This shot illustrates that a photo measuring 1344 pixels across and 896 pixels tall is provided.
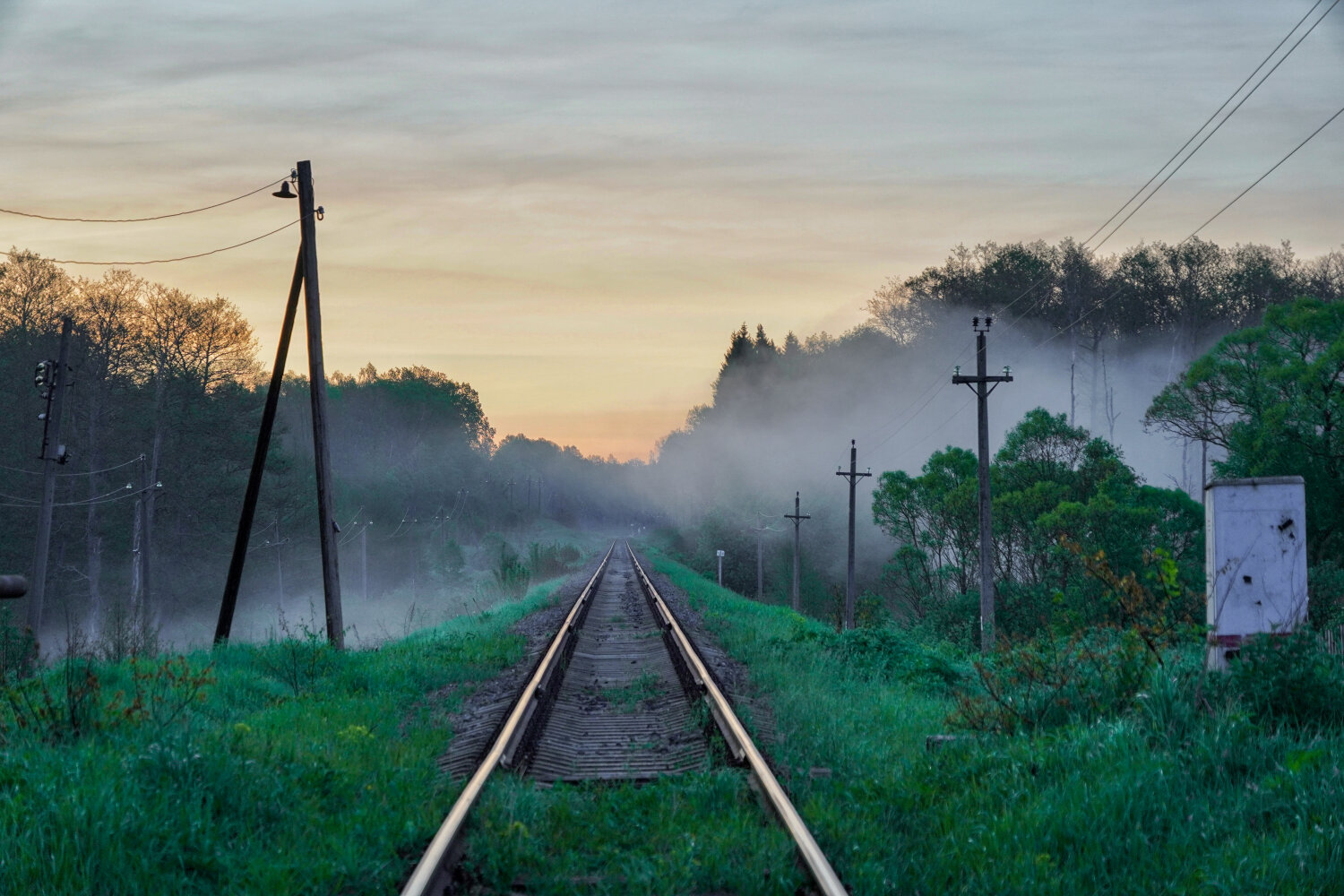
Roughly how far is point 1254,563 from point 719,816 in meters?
3.96

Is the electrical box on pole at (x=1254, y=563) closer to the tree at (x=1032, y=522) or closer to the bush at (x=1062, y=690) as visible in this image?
the bush at (x=1062, y=690)

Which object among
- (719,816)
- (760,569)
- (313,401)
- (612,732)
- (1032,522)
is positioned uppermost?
(313,401)

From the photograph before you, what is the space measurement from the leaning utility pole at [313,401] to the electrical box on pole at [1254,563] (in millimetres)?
12029

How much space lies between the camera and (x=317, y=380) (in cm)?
1499

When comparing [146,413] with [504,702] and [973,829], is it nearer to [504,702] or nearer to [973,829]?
[504,702]

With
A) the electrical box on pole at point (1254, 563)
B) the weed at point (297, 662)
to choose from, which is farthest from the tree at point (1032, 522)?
the electrical box on pole at point (1254, 563)

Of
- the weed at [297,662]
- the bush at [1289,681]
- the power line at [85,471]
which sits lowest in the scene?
the weed at [297,662]

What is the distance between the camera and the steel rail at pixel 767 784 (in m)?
4.52

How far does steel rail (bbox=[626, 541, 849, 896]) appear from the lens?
4516 mm

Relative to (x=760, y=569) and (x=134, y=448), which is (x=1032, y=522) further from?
(x=134, y=448)

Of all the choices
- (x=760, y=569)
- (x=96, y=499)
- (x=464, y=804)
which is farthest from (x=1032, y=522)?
(x=96, y=499)

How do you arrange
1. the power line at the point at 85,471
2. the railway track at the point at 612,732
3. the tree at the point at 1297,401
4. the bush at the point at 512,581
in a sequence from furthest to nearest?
the power line at the point at 85,471 → the bush at the point at 512,581 → the tree at the point at 1297,401 → the railway track at the point at 612,732

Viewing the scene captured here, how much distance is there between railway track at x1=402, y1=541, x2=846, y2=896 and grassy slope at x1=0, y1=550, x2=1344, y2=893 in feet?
0.56

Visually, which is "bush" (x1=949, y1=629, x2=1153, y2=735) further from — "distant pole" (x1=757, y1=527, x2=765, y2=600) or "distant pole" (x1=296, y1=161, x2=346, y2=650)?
"distant pole" (x1=757, y1=527, x2=765, y2=600)
